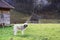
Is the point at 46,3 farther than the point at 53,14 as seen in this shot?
Yes

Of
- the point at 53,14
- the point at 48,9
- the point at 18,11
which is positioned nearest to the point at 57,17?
the point at 53,14

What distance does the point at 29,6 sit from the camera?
63000 millimetres

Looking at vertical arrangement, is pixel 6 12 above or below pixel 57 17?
above

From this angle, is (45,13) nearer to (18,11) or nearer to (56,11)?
(56,11)

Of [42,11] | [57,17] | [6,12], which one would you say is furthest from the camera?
[42,11]

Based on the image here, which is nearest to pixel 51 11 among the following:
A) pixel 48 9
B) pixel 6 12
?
pixel 48 9

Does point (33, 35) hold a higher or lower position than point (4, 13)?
lower

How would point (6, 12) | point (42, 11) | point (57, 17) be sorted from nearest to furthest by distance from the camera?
point (6, 12) → point (57, 17) → point (42, 11)

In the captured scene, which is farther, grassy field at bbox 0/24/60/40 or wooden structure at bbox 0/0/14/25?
wooden structure at bbox 0/0/14/25

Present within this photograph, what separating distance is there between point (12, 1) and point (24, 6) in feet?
12.6

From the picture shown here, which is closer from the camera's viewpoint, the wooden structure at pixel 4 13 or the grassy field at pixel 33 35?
the grassy field at pixel 33 35

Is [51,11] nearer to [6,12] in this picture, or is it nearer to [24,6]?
[24,6]

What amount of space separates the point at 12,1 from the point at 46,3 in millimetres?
9374

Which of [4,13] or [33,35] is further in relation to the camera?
[4,13]
